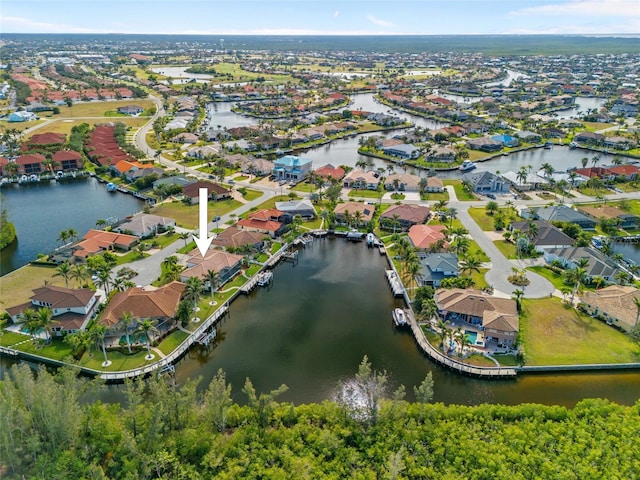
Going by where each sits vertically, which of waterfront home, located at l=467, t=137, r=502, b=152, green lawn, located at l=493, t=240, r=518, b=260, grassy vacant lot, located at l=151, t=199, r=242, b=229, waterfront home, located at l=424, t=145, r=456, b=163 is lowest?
green lawn, located at l=493, t=240, r=518, b=260

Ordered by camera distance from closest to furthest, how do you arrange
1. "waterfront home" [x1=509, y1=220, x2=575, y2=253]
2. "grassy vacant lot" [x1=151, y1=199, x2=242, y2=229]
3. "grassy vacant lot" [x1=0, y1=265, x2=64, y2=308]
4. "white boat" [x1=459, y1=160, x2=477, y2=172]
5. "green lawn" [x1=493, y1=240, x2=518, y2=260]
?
"grassy vacant lot" [x1=0, y1=265, x2=64, y2=308], "green lawn" [x1=493, y1=240, x2=518, y2=260], "waterfront home" [x1=509, y1=220, x2=575, y2=253], "grassy vacant lot" [x1=151, y1=199, x2=242, y2=229], "white boat" [x1=459, y1=160, x2=477, y2=172]

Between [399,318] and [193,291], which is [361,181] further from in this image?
[193,291]

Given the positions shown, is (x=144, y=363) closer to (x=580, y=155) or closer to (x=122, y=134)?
(x=122, y=134)

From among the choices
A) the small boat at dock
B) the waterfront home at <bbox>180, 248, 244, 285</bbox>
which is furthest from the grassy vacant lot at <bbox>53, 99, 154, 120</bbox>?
the small boat at dock

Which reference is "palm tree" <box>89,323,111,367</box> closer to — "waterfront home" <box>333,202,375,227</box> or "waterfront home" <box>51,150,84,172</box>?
"waterfront home" <box>333,202,375,227</box>

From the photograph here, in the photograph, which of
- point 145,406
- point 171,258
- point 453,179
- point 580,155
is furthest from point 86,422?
point 580,155

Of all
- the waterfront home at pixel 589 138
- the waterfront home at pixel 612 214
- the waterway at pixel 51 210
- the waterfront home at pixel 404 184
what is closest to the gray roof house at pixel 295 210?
the waterfront home at pixel 404 184
